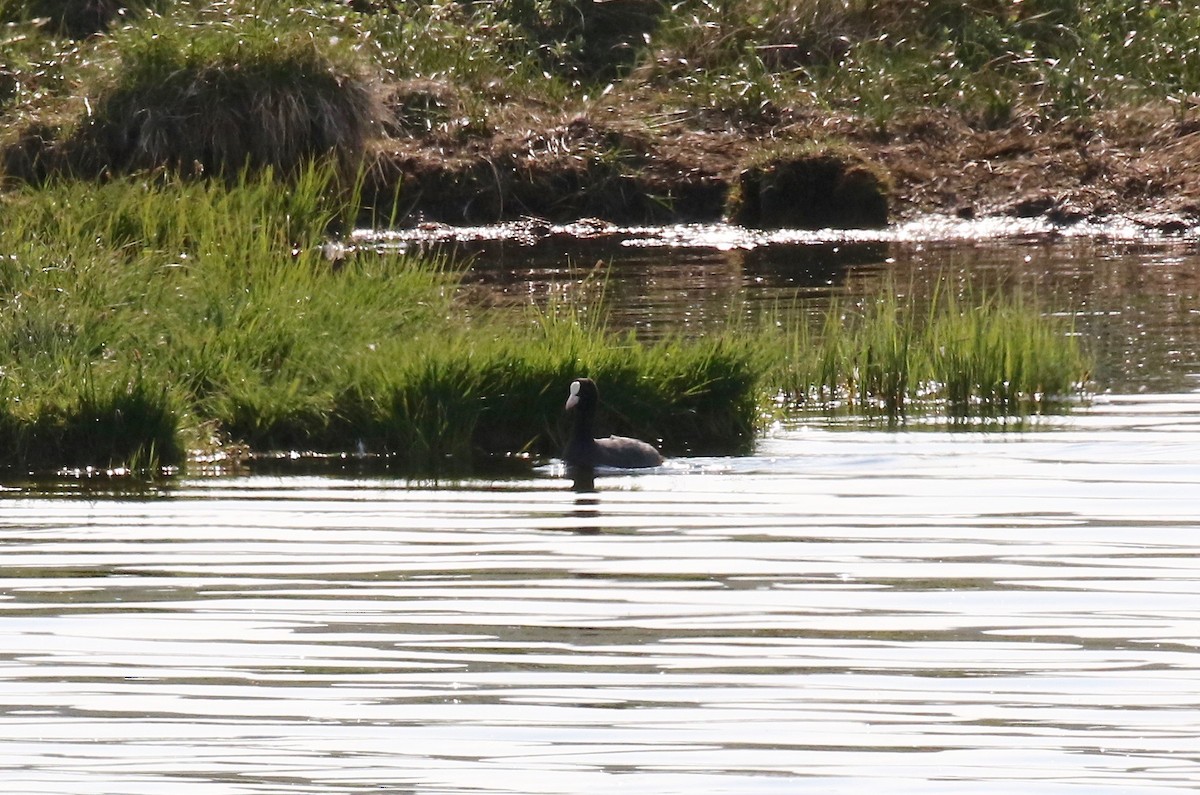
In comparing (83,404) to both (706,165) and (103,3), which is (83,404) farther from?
(103,3)

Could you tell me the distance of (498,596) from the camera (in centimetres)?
779

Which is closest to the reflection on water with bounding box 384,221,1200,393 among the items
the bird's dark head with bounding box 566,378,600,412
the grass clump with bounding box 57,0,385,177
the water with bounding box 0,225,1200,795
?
the grass clump with bounding box 57,0,385,177

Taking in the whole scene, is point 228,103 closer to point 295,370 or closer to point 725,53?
point 725,53

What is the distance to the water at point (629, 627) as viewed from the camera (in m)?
5.87

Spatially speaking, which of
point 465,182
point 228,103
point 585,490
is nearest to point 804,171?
point 465,182

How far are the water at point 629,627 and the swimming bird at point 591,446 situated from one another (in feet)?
0.34

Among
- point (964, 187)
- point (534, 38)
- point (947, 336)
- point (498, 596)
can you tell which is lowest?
point (498, 596)

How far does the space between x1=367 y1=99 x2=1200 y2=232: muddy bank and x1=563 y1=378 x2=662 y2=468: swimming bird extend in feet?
39.3

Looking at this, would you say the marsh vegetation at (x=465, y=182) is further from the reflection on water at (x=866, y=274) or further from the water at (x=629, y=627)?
the water at (x=629, y=627)

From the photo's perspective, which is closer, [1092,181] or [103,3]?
[1092,181]

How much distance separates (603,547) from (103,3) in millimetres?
19176

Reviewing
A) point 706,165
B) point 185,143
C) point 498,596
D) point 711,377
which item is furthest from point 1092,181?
point 498,596

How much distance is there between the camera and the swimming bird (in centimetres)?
1062

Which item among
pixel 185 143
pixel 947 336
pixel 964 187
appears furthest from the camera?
pixel 964 187
